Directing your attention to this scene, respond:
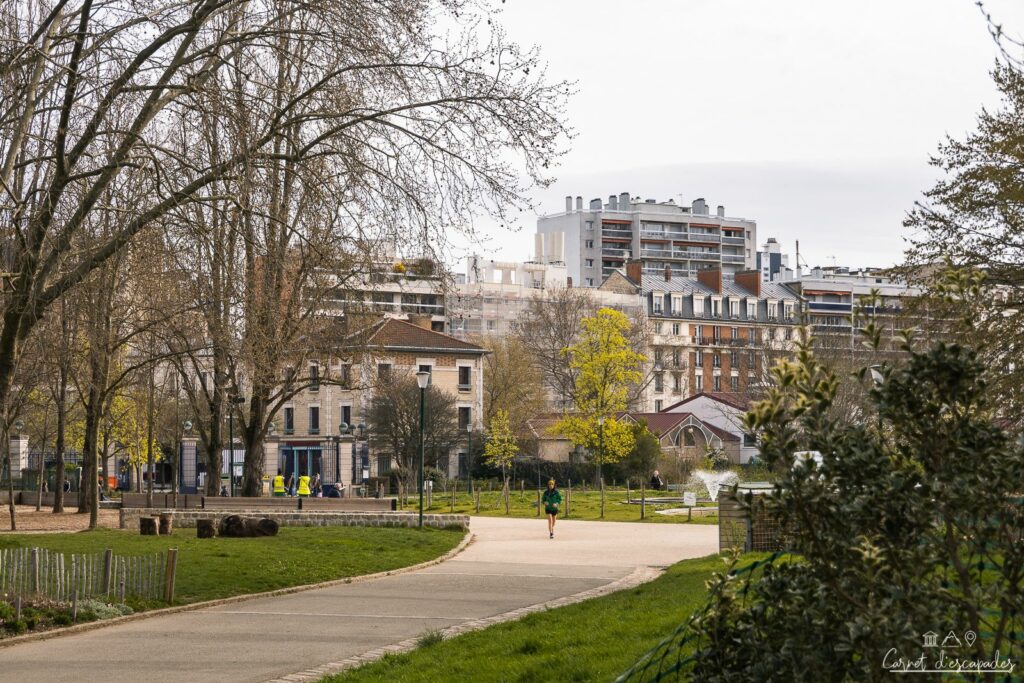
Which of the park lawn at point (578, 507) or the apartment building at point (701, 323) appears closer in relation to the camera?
the park lawn at point (578, 507)

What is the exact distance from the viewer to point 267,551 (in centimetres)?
2381

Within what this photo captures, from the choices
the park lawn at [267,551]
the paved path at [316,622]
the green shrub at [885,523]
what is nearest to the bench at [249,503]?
the park lawn at [267,551]

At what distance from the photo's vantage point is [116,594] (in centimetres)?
1689

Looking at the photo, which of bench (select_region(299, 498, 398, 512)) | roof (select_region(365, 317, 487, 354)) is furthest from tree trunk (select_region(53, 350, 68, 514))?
roof (select_region(365, 317, 487, 354))

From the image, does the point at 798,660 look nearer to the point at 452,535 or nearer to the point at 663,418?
the point at 452,535

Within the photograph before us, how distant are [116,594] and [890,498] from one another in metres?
14.3

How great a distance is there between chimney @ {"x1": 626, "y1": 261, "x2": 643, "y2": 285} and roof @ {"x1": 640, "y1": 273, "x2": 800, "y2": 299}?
1.57 feet

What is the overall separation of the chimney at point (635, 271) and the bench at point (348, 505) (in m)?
89.1

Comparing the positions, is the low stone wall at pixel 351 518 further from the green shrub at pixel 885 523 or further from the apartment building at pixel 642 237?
the apartment building at pixel 642 237

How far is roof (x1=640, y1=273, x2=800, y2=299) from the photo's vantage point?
12219cm

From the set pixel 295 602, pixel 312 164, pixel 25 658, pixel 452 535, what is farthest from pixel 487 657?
pixel 452 535

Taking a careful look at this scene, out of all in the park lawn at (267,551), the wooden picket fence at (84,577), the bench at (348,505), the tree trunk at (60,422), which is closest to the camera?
the wooden picket fence at (84,577)

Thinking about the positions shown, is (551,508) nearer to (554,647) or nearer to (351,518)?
(351,518)

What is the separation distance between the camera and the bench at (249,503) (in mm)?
33281
